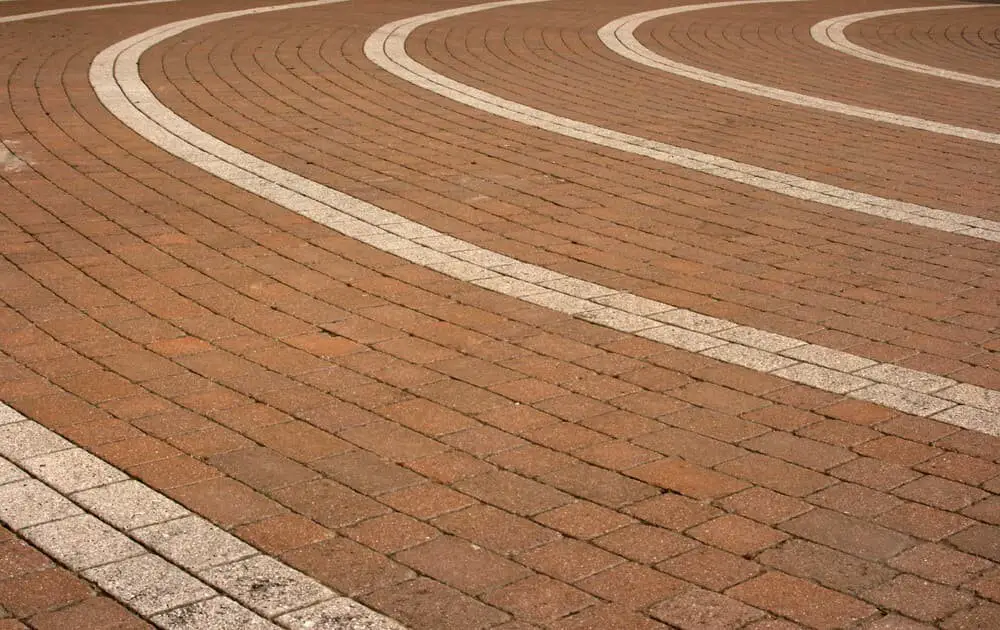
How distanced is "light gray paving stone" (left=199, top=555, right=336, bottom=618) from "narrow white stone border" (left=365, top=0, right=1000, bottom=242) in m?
5.17

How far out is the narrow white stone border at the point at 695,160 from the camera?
8.16m

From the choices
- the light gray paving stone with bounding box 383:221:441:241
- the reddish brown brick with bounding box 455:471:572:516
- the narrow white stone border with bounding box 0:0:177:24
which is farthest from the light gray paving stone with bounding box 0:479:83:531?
the narrow white stone border with bounding box 0:0:177:24

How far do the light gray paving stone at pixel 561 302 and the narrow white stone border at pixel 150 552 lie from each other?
2449 mm

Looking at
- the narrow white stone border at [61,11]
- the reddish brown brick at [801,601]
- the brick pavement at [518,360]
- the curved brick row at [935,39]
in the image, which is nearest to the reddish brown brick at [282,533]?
the brick pavement at [518,360]

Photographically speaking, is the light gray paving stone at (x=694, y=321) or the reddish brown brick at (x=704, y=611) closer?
the reddish brown brick at (x=704, y=611)

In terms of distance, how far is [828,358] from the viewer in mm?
5949

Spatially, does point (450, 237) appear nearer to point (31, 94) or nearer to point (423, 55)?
point (31, 94)

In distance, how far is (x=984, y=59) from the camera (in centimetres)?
1438

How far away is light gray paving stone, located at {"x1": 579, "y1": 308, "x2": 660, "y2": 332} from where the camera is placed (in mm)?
6293

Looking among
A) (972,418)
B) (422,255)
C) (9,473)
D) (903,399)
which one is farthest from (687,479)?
(422,255)

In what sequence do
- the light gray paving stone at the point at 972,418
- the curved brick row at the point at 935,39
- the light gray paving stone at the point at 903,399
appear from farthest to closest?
the curved brick row at the point at 935,39 < the light gray paving stone at the point at 903,399 < the light gray paving stone at the point at 972,418

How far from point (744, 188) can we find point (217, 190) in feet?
11.0

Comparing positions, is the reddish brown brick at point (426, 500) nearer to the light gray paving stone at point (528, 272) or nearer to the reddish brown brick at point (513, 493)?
the reddish brown brick at point (513, 493)

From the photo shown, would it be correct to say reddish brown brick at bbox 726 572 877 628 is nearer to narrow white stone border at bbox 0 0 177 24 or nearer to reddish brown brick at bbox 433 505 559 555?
reddish brown brick at bbox 433 505 559 555
